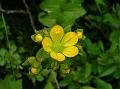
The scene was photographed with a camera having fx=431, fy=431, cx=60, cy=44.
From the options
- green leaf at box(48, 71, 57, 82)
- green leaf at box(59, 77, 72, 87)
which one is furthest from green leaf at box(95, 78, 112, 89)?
green leaf at box(48, 71, 57, 82)

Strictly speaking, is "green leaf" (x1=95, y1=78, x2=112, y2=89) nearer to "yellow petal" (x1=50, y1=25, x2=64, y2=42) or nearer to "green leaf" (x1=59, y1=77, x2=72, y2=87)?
"green leaf" (x1=59, y1=77, x2=72, y2=87)

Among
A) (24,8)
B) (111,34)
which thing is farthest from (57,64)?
(24,8)

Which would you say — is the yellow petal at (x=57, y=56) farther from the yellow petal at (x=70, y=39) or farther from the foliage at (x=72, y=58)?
the foliage at (x=72, y=58)

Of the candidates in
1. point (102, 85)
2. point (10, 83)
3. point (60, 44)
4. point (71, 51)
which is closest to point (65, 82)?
point (102, 85)

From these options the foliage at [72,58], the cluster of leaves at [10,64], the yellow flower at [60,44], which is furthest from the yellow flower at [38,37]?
the cluster of leaves at [10,64]

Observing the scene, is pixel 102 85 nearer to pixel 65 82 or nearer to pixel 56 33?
pixel 65 82

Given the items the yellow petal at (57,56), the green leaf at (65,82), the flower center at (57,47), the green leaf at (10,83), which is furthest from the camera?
the green leaf at (65,82)

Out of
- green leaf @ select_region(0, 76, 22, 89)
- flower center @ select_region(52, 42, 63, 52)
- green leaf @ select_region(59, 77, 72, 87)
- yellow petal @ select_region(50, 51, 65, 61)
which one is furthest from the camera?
green leaf @ select_region(59, 77, 72, 87)

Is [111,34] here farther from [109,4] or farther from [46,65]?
[46,65]
